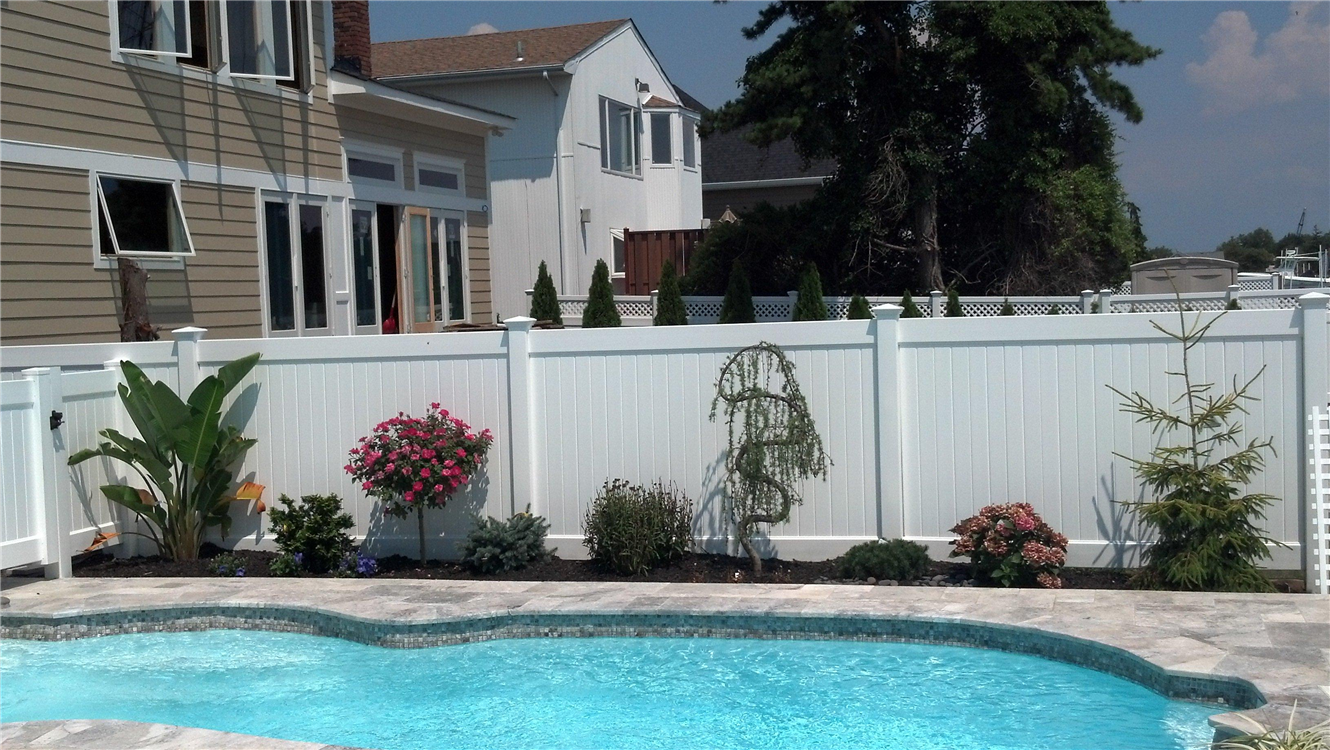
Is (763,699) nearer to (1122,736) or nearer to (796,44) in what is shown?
(1122,736)

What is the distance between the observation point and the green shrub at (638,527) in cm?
870

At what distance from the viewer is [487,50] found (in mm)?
26219

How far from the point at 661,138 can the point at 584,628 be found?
2404 cm

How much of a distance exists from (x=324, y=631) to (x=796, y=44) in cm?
1838

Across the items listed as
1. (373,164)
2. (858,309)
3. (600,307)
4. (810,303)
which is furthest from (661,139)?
(373,164)

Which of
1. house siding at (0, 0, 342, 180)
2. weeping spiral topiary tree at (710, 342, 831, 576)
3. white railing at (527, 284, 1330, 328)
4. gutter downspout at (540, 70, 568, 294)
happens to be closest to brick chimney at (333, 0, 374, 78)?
house siding at (0, 0, 342, 180)

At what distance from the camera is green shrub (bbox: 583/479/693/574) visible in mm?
8695

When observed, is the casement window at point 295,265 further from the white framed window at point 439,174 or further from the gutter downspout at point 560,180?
the gutter downspout at point 560,180

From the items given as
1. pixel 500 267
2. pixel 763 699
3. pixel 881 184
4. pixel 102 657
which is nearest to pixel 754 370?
pixel 763 699

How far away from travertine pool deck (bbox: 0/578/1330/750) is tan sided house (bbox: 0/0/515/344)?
3.77 meters

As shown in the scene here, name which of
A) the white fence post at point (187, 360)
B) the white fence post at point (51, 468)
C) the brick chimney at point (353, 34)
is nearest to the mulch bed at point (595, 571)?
the white fence post at point (51, 468)

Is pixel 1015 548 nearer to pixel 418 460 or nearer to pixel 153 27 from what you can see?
pixel 418 460

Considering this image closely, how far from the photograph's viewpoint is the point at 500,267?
26.1m

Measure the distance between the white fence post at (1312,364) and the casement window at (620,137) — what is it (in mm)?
20663
